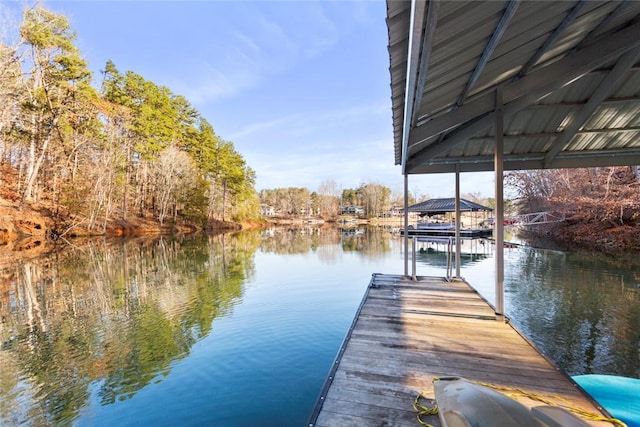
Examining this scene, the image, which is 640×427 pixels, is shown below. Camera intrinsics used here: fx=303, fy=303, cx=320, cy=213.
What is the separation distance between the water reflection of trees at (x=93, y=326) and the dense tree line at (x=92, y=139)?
35.9 ft

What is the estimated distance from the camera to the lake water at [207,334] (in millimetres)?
3129

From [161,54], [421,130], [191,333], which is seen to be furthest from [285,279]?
[161,54]

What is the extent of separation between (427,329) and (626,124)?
3887mm

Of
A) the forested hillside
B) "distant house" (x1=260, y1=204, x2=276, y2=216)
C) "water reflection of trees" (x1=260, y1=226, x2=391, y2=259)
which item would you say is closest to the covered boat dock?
"water reflection of trees" (x1=260, y1=226, x2=391, y2=259)

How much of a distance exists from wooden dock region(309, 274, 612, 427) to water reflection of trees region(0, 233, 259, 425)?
2.60 m

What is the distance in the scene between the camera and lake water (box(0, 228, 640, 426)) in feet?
10.3

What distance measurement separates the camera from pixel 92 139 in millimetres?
20281

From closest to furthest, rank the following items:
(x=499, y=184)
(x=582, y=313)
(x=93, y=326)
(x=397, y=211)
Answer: (x=499, y=184) < (x=93, y=326) < (x=582, y=313) < (x=397, y=211)

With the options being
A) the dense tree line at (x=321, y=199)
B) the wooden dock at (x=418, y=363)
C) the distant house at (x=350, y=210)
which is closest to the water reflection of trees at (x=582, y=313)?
the wooden dock at (x=418, y=363)

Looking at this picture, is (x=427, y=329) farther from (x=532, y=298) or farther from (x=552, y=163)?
(x=532, y=298)

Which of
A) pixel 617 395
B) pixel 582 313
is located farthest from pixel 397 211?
pixel 617 395

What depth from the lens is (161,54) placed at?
72.2 feet

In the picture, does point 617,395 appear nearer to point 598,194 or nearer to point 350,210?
point 598,194

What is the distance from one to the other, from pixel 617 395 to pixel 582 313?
399 centimetres
